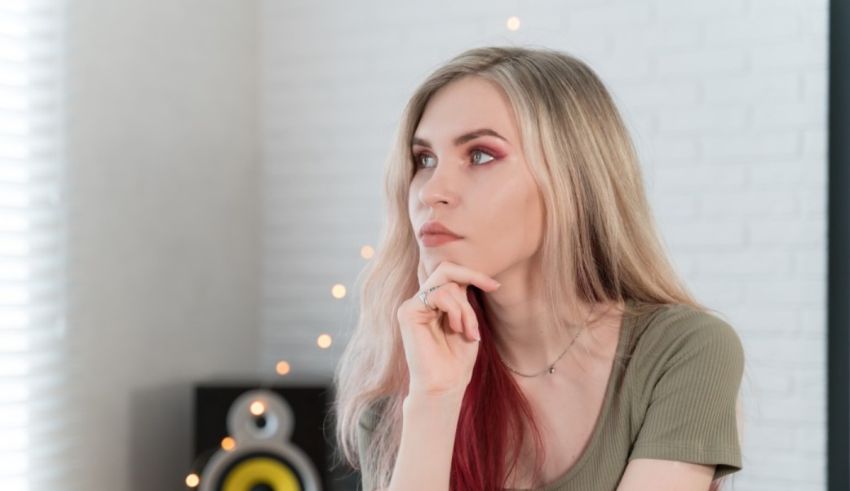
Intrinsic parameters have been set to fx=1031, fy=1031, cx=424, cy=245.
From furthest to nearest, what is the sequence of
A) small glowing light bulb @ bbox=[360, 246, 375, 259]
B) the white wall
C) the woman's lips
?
small glowing light bulb @ bbox=[360, 246, 375, 259] → the white wall → the woman's lips

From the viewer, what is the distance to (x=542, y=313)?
1.61 metres

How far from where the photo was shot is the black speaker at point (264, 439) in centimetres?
259

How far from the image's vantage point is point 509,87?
1548 millimetres

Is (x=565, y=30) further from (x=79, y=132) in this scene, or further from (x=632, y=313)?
(x=632, y=313)

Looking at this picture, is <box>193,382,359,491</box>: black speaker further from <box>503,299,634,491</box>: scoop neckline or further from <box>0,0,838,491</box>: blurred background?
<box>503,299,634,491</box>: scoop neckline

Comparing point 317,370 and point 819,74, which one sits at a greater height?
point 819,74

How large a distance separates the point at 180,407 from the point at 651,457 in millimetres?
1887

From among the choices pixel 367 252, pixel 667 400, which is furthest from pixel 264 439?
pixel 667 400

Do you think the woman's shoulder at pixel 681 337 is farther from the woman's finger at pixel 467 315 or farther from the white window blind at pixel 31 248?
the white window blind at pixel 31 248

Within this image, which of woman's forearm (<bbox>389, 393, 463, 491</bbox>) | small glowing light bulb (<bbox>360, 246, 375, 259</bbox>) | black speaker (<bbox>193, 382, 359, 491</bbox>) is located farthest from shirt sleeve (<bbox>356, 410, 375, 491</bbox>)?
small glowing light bulb (<bbox>360, 246, 375, 259</bbox>)

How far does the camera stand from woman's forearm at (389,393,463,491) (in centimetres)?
150

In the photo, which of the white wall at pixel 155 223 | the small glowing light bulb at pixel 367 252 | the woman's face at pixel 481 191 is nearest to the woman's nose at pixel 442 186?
the woman's face at pixel 481 191

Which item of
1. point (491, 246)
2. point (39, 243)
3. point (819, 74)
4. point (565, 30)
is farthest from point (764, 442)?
point (39, 243)

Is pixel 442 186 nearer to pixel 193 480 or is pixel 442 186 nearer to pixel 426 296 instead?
pixel 426 296
